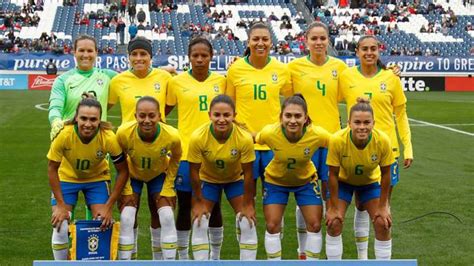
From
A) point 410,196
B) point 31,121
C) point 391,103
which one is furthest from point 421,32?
point 391,103

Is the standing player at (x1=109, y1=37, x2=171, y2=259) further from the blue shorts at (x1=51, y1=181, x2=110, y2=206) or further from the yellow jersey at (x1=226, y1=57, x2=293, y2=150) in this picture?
the yellow jersey at (x1=226, y1=57, x2=293, y2=150)

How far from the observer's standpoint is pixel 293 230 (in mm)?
10570

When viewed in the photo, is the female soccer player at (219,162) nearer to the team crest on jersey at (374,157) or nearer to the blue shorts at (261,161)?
the blue shorts at (261,161)

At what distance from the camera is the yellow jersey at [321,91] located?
28.6 feet

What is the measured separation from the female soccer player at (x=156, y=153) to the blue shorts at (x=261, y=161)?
32.0 inches

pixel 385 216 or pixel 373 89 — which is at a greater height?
pixel 373 89

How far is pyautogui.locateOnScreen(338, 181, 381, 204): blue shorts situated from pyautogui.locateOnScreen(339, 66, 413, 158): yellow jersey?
0.44 metres

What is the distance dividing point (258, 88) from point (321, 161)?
933 millimetres

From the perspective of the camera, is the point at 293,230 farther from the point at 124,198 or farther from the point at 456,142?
the point at 456,142

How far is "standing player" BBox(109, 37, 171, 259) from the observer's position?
27.8 feet

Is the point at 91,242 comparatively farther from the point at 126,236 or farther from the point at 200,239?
the point at 200,239

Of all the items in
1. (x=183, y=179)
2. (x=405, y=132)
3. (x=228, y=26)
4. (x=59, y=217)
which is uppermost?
(x=228, y=26)

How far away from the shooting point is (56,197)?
7.93 meters

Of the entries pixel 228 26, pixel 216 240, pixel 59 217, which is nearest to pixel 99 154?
pixel 59 217
